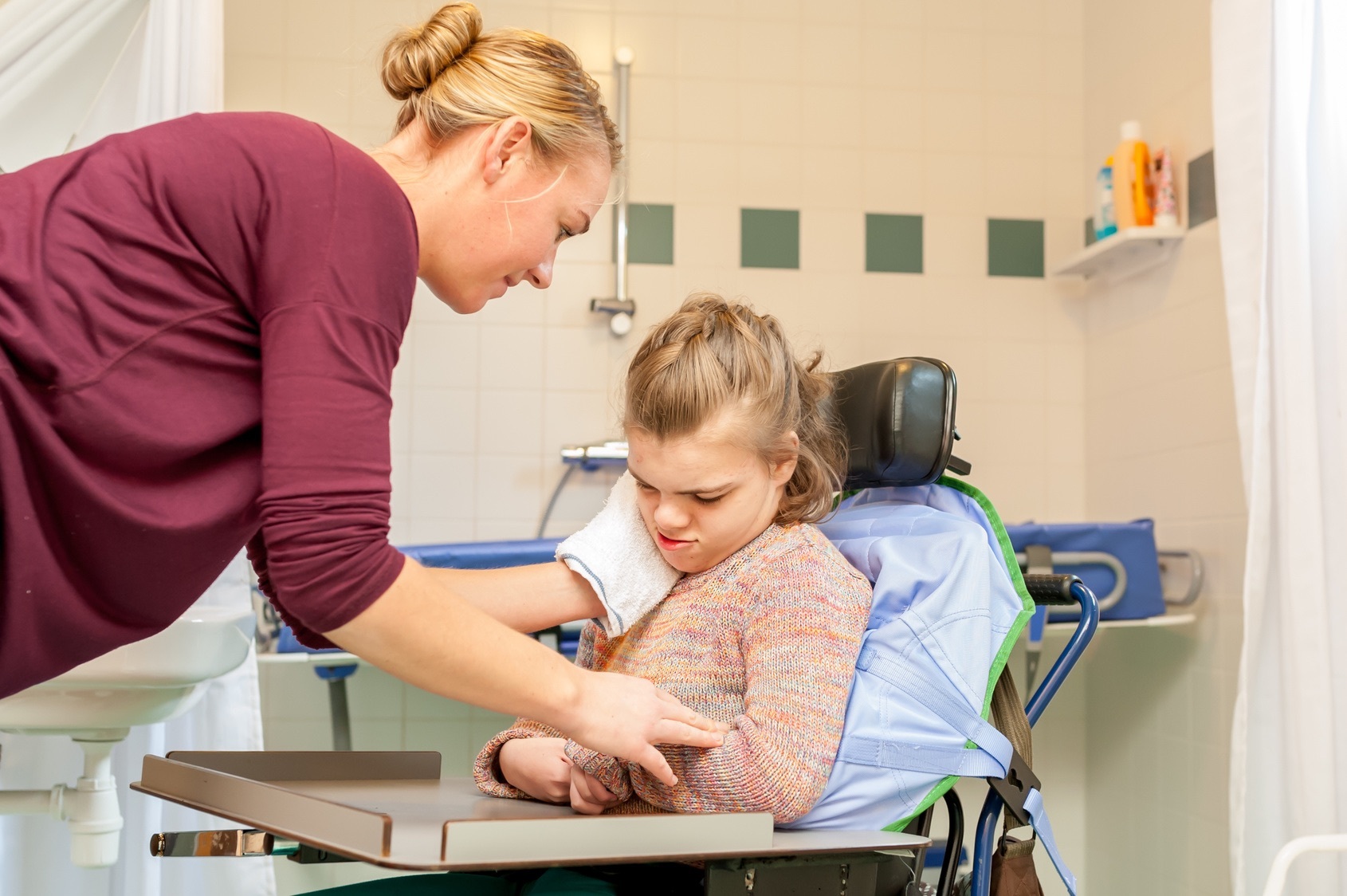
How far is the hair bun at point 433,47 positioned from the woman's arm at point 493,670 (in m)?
0.50

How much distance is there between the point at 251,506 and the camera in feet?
3.21

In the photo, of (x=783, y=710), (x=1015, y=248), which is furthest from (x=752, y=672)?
(x=1015, y=248)

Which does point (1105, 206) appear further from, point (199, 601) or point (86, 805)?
point (86, 805)

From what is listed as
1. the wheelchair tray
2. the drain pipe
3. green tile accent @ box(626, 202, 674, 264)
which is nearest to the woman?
the wheelchair tray

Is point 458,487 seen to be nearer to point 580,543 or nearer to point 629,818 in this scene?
point 580,543

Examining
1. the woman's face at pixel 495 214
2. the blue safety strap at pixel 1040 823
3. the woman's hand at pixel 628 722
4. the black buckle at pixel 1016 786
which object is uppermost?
the woman's face at pixel 495 214

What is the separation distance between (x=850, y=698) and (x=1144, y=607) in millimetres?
1536

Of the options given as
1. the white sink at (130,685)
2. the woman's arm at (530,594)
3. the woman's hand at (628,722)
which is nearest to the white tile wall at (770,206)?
the white sink at (130,685)

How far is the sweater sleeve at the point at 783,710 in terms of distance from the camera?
1.05 m

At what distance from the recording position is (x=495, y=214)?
1103 mm

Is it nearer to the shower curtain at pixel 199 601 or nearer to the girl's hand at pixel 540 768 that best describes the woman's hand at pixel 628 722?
the girl's hand at pixel 540 768

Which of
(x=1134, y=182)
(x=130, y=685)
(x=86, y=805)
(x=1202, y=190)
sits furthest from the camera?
(x=1134, y=182)

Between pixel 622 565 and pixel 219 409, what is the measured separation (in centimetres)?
51

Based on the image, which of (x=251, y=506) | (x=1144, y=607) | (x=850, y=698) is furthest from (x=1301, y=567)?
(x=251, y=506)
